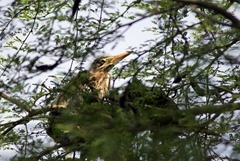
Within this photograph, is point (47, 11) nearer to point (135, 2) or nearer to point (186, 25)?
point (135, 2)

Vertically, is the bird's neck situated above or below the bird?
above

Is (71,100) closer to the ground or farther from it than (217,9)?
closer to the ground

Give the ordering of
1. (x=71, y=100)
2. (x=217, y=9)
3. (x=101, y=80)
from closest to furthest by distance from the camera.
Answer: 1. (x=217, y=9)
2. (x=71, y=100)
3. (x=101, y=80)

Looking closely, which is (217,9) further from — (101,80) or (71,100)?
(101,80)

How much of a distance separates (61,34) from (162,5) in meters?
0.55

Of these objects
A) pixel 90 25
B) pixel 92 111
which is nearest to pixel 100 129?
pixel 92 111

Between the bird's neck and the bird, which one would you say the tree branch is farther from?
the bird's neck

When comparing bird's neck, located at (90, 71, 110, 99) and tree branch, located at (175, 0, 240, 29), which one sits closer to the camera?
tree branch, located at (175, 0, 240, 29)

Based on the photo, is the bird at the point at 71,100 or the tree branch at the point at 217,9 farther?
the bird at the point at 71,100

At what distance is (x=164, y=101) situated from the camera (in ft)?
10.3

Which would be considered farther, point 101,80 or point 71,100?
point 101,80

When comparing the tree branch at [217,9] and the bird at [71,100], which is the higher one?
the tree branch at [217,9]

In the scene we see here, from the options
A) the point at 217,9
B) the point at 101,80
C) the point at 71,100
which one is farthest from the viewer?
the point at 101,80

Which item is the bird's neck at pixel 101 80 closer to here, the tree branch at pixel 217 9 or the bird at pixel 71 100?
the bird at pixel 71 100
